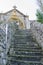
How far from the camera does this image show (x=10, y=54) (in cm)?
951

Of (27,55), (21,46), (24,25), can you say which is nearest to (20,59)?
(27,55)

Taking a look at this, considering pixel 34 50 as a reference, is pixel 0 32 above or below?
above

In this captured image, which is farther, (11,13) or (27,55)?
(11,13)

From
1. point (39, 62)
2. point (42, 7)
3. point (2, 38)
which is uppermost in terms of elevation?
point (42, 7)

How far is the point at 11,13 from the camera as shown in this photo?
76.3ft

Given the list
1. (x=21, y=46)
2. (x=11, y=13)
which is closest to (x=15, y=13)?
(x=11, y=13)

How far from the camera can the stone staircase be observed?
895cm

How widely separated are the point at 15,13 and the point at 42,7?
8577mm

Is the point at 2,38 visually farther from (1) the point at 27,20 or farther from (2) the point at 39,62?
(1) the point at 27,20

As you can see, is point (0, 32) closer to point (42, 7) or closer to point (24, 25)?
point (42, 7)

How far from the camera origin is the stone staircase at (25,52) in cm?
895

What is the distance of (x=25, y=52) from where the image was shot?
961 cm

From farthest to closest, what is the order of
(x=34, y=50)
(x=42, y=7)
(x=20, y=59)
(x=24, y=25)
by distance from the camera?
(x=24, y=25) < (x=42, y=7) < (x=34, y=50) < (x=20, y=59)

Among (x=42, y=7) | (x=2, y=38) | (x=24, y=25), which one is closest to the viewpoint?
(x=2, y=38)
